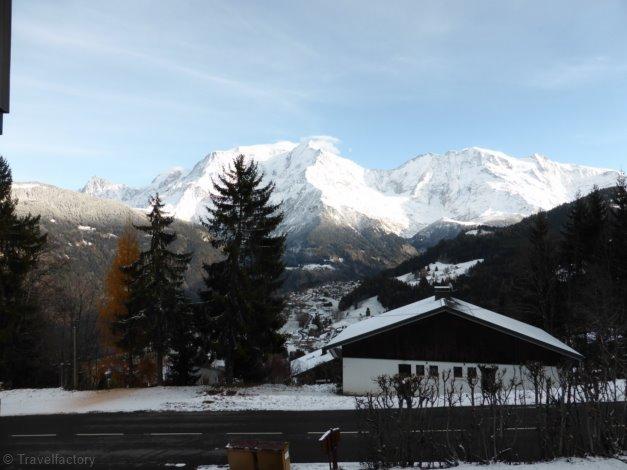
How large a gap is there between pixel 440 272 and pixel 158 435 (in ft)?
520

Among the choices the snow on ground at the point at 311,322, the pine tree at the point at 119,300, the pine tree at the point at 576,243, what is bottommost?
the snow on ground at the point at 311,322

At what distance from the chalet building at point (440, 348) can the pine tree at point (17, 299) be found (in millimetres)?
21400

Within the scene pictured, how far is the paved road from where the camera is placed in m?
14.0

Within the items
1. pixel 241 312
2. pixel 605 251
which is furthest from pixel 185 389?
pixel 605 251

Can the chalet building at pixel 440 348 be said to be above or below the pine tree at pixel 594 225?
below

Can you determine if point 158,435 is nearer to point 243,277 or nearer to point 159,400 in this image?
point 159,400

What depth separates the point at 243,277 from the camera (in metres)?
28.2

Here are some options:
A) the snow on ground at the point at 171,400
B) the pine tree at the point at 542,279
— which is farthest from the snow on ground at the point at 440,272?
the snow on ground at the point at 171,400

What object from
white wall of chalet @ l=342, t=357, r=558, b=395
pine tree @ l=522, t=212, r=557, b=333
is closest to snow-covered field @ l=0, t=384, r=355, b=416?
white wall of chalet @ l=342, t=357, r=558, b=395

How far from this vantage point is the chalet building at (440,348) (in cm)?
2875

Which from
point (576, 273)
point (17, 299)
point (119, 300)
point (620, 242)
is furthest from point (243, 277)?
point (576, 273)

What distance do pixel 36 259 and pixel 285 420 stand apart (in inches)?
948

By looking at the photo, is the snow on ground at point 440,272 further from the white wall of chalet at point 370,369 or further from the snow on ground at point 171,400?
the snow on ground at point 171,400

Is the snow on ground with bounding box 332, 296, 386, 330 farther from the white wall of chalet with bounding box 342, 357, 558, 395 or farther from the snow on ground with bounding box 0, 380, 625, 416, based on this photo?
the snow on ground with bounding box 0, 380, 625, 416
